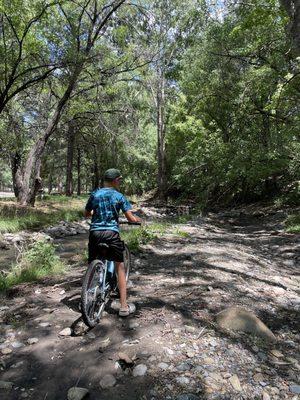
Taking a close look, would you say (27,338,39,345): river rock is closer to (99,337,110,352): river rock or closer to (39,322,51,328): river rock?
(39,322,51,328): river rock

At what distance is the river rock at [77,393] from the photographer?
313cm

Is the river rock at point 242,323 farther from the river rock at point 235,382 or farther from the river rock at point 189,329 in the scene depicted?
the river rock at point 235,382

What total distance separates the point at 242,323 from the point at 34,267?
4149 mm

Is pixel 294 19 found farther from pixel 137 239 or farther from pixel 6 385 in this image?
pixel 137 239

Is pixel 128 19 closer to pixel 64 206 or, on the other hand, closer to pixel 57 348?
pixel 64 206

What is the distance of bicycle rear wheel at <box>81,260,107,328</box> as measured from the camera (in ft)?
13.7

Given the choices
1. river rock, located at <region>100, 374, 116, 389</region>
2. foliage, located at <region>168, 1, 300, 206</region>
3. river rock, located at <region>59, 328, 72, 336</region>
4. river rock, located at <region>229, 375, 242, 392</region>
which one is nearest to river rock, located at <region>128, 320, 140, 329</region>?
river rock, located at <region>59, 328, 72, 336</region>

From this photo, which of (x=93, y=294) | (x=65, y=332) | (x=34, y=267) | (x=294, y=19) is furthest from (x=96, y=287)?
(x=294, y=19)

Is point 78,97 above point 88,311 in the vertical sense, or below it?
above

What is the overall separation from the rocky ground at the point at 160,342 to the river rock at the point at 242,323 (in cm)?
2

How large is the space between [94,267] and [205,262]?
3.93m

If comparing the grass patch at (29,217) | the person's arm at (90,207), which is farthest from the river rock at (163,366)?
the grass patch at (29,217)

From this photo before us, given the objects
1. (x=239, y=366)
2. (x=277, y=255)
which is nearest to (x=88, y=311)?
(x=239, y=366)

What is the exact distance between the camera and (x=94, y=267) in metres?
4.38
